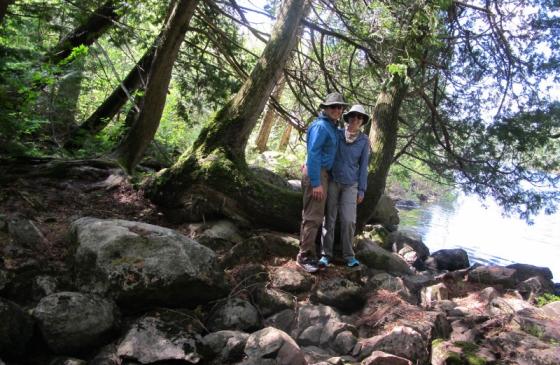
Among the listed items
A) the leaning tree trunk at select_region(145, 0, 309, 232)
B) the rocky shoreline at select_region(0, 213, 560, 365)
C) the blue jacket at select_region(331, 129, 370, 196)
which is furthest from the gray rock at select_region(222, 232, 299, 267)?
the blue jacket at select_region(331, 129, 370, 196)

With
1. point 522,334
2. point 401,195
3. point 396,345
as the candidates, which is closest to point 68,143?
point 396,345

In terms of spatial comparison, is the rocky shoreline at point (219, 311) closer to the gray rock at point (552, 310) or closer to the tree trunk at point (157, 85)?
the gray rock at point (552, 310)

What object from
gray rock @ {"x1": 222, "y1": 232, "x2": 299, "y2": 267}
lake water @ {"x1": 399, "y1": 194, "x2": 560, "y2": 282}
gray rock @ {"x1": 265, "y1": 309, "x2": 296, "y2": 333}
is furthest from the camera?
lake water @ {"x1": 399, "y1": 194, "x2": 560, "y2": 282}

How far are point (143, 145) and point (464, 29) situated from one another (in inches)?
220

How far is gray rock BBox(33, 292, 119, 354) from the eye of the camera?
125 inches

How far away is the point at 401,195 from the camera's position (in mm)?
34062

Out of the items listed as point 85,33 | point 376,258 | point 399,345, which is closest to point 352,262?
point 376,258

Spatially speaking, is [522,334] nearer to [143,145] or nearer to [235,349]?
[235,349]

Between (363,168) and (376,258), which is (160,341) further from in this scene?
(376,258)

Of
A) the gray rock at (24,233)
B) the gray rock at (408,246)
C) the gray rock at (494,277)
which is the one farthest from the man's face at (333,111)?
the gray rock at (408,246)

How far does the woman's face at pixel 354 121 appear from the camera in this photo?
5.02 metres

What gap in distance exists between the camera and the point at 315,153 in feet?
16.0

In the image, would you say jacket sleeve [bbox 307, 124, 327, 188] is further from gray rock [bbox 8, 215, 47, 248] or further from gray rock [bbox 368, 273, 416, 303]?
gray rock [bbox 8, 215, 47, 248]

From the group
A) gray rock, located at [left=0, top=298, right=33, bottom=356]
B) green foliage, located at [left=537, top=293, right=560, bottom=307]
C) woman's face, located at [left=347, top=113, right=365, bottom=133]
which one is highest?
woman's face, located at [left=347, top=113, right=365, bottom=133]
